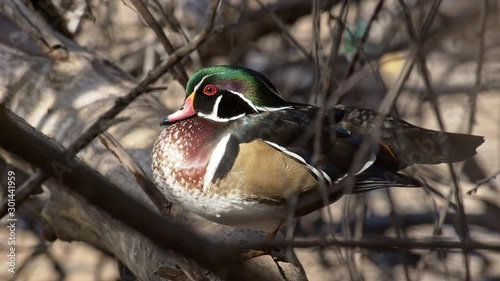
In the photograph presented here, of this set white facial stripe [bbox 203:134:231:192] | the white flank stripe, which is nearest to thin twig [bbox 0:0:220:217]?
white facial stripe [bbox 203:134:231:192]

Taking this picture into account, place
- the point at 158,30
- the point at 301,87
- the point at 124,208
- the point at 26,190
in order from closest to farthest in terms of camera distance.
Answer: the point at 124,208
the point at 26,190
the point at 158,30
the point at 301,87

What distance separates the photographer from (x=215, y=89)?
1.91m

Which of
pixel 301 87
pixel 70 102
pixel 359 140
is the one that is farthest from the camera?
pixel 301 87

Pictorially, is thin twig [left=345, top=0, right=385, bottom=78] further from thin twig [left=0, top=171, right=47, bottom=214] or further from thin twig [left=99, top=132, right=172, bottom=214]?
thin twig [left=0, top=171, right=47, bottom=214]

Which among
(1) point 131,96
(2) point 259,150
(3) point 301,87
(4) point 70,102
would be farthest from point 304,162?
(3) point 301,87

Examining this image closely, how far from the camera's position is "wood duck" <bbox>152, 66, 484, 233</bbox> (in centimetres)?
176

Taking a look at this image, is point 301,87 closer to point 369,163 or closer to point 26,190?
point 369,163

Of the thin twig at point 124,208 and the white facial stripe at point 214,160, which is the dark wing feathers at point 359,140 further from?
the thin twig at point 124,208

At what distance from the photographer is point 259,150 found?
1773 millimetres

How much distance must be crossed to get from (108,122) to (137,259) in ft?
1.29

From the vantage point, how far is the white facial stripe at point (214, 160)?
5.79 ft

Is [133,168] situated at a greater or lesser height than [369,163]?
lesser

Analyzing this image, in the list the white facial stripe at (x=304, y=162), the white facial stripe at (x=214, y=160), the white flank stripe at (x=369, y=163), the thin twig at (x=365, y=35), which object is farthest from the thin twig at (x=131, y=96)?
the thin twig at (x=365, y=35)

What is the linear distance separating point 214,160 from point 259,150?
0.34 ft
